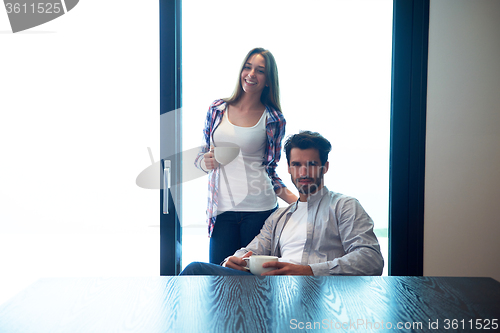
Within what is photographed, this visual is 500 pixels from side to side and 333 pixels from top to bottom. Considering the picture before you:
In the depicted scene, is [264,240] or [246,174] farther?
[246,174]

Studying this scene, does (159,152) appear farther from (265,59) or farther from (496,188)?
(496,188)

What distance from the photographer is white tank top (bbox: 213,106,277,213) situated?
1.94m

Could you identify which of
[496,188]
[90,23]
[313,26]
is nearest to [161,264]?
[90,23]

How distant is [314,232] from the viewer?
1617 mm

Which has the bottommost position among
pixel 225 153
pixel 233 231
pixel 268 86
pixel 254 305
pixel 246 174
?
pixel 233 231

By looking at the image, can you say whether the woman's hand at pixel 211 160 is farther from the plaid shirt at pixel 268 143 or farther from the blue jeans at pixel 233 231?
the blue jeans at pixel 233 231

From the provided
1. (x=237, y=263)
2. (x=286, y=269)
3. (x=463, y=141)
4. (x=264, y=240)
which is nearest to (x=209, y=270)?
(x=237, y=263)

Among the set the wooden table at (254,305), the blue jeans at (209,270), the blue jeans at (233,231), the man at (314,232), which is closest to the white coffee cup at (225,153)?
the man at (314,232)

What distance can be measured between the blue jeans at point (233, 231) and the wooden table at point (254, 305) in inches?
36.1

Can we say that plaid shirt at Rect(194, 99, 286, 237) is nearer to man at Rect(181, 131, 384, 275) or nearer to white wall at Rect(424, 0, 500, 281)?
man at Rect(181, 131, 384, 275)

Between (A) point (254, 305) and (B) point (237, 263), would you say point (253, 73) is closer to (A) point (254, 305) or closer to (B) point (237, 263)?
(B) point (237, 263)

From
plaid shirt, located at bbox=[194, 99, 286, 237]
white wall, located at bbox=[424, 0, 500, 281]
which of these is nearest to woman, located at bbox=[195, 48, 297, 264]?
plaid shirt, located at bbox=[194, 99, 286, 237]

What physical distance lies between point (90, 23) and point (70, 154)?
78 cm

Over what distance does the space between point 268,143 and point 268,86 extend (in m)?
0.30
